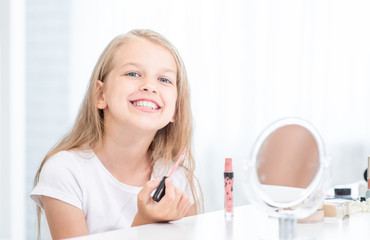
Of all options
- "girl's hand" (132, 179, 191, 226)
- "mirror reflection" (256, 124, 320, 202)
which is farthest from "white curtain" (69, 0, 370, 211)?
"mirror reflection" (256, 124, 320, 202)

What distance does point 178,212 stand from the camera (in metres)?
0.79

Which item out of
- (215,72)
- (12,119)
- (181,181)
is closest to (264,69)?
(215,72)

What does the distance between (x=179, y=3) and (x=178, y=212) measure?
158cm

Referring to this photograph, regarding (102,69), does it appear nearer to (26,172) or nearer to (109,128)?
(109,128)

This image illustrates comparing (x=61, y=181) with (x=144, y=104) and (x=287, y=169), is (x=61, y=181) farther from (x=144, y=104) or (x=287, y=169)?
(x=287, y=169)

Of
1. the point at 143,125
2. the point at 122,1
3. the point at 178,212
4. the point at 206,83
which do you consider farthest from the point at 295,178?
the point at 122,1

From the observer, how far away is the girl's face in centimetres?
102

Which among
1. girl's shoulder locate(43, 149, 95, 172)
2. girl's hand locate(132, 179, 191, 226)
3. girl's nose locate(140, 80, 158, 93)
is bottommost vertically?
girl's hand locate(132, 179, 191, 226)

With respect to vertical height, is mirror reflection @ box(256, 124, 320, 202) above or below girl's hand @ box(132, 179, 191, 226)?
above

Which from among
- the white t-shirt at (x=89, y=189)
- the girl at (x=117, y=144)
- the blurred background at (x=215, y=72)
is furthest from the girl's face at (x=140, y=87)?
the blurred background at (x=215, y=72)

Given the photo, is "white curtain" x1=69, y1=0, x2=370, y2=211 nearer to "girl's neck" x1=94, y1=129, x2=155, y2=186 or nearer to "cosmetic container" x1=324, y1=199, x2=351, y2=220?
"girl's neck" x1=94, y1=129, x2=155, y2=186

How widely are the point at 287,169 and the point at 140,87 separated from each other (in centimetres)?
44

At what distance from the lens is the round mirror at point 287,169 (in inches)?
25.8

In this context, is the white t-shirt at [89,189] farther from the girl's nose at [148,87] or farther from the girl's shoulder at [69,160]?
the girl's nose at [148,87]
